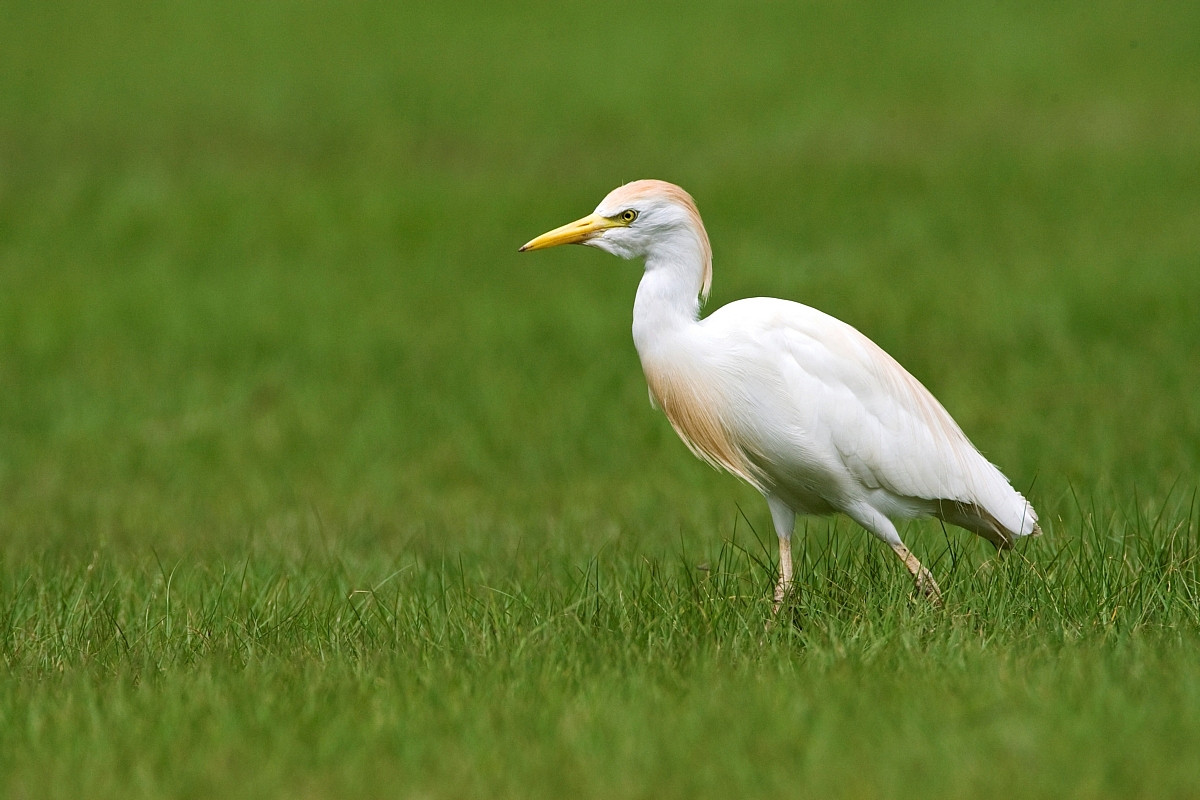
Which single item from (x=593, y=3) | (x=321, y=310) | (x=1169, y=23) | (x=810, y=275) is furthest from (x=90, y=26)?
(x=1169, y=23)

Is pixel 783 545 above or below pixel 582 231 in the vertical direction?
below

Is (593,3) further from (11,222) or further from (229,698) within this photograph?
(229,698)

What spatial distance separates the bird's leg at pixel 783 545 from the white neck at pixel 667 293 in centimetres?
78

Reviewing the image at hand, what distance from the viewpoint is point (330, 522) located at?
8117 millimetres

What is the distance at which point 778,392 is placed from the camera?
5.06 m

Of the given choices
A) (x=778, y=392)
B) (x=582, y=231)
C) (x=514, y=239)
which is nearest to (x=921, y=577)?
(x=778, y=392)

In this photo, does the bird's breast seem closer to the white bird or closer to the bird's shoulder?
the white bird

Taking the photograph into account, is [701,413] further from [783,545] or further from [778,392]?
[783,545]

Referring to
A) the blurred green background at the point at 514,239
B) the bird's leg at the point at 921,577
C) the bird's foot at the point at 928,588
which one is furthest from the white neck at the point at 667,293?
the blurred green background at the point at 514,239

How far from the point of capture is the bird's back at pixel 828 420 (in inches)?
200

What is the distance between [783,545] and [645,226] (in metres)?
1.21

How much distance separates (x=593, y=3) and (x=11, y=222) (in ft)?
36.9

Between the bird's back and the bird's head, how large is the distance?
1.00 ft

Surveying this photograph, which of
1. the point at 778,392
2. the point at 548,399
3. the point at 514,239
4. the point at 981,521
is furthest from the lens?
the point at 514,239
